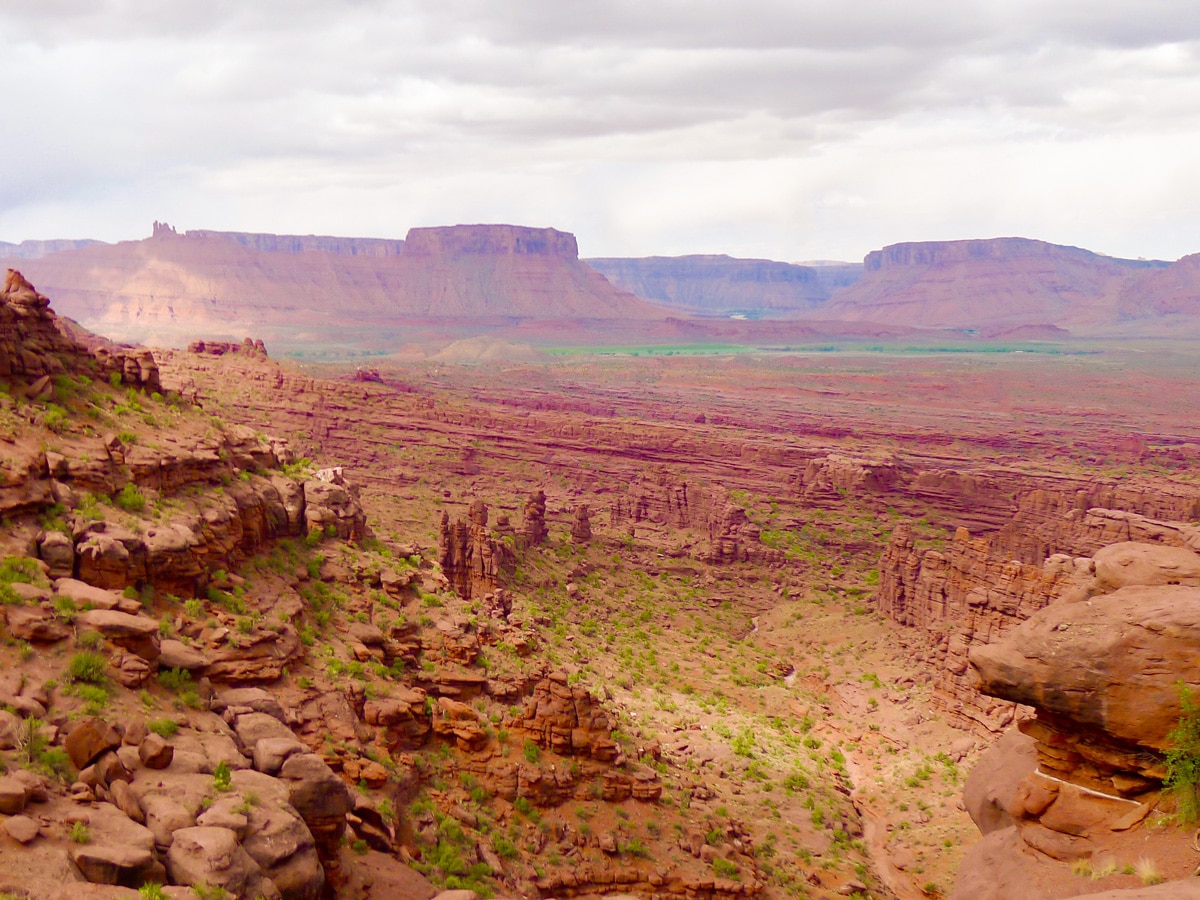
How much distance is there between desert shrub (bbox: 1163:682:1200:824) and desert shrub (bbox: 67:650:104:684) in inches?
775

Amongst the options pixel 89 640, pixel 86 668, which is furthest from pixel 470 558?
pixel 86 668

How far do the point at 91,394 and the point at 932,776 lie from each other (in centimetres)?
3561

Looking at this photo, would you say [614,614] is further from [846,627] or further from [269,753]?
[269,753]

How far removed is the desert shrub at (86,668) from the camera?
63.8 ft

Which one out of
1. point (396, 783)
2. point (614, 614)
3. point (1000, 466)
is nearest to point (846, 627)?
point (614, 614)

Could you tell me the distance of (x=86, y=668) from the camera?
1962 centimetres

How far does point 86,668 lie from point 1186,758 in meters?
20.1

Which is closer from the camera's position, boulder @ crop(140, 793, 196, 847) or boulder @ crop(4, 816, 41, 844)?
boulder @ crop(4, 816, 41, 844)

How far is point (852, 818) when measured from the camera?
1644 inches

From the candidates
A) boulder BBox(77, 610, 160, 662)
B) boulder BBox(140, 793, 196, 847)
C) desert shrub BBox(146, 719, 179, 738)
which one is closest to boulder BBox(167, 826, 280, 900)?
boulder BBox(140, 793, 196, 847)

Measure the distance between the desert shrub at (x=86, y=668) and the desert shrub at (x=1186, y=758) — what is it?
19.7m

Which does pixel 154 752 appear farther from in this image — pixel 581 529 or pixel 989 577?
pixel 581 529

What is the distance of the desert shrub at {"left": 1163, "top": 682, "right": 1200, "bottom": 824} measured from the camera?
19.8 meters

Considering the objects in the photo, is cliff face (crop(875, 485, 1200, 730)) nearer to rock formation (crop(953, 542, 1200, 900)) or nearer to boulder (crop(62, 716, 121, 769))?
rock formation (crop(953, 542, 1200, 900))
